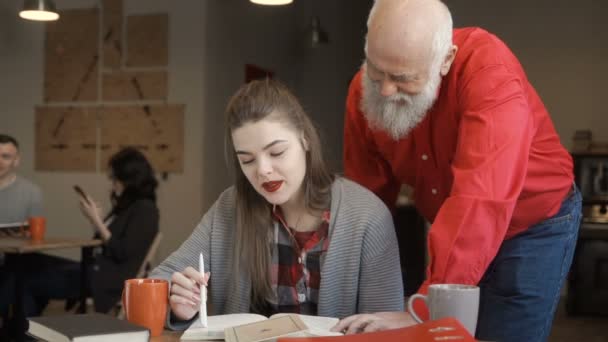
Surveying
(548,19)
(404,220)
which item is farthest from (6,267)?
(548,19)

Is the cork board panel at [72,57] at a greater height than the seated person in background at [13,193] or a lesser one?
greater

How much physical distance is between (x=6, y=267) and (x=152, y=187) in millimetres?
954

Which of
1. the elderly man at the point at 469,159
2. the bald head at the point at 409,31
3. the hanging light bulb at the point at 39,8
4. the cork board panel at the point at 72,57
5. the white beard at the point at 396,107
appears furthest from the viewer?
the cork board panel at the point at 72,57

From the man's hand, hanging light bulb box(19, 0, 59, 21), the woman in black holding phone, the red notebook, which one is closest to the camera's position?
the red notebook

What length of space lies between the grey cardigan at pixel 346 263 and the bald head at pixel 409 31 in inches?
15.1

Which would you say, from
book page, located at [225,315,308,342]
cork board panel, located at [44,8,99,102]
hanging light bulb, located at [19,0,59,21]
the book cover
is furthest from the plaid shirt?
cork board panel, located at [44,8,99,102]

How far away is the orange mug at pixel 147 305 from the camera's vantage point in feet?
5.12

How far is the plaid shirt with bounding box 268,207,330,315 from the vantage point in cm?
189

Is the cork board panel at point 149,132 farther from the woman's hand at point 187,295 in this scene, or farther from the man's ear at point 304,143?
the woman's hand at point 187,295

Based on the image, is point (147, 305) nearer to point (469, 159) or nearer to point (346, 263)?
point (346, 263)

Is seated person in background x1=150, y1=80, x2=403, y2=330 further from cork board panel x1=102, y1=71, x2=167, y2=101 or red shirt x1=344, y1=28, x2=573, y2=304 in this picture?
cork board panel x1=102, y1=71, x2=167, y2=101

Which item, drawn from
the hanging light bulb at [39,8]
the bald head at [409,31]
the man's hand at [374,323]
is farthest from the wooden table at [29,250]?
the man's hand at [374,323]

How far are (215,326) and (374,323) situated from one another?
31 cm

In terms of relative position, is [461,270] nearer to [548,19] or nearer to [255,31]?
[548,19]
